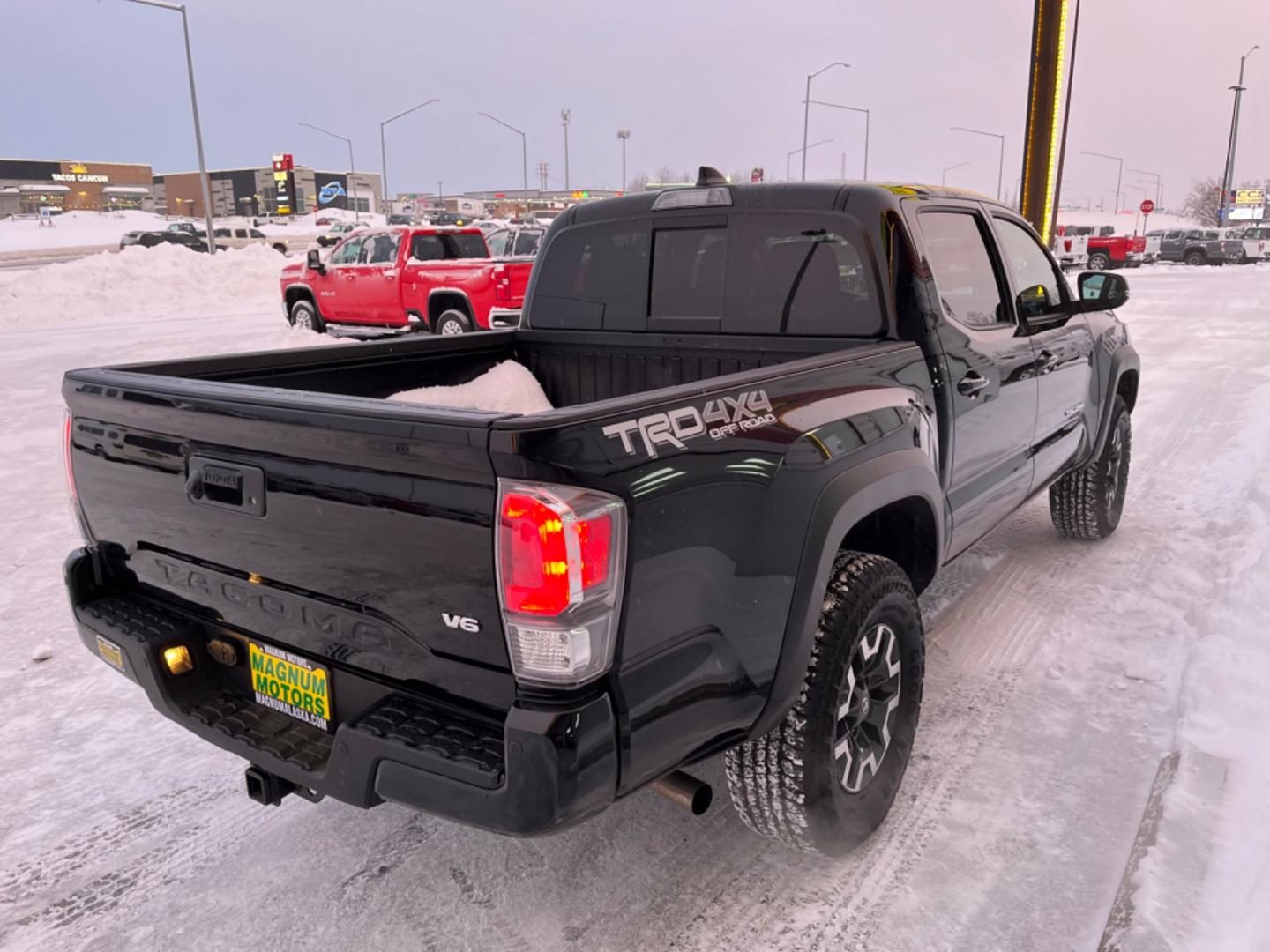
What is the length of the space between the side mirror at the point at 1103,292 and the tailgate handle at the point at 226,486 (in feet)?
12.2

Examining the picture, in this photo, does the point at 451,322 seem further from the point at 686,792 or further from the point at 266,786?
the point at 686,792

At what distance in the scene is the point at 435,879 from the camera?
267 centimetres

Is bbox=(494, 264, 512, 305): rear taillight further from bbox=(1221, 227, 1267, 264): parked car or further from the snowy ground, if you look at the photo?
bbox=(1221, 227, 1267, 264): parked car

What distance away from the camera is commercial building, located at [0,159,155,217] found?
3679 inches

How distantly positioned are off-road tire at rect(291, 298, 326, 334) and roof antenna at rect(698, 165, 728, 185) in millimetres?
13176

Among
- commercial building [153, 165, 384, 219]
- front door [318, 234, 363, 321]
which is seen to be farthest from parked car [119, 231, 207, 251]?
commercial building [153, 165, 384, 219]

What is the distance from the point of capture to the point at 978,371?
349 cm

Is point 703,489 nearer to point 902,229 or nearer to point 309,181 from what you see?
point 902,229

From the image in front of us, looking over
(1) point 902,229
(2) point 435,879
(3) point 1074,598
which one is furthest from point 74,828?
(3) point 1074,598

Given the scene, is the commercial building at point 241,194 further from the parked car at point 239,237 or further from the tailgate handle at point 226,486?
the tailgate handle at point 226,486

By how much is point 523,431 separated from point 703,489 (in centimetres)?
50

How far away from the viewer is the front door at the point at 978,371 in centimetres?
339

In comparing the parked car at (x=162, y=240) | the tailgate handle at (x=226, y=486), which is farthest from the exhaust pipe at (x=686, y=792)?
the parked car at (x=162, y=240)

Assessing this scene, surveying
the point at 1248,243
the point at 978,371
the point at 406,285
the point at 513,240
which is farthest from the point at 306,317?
the point at 1248,243
